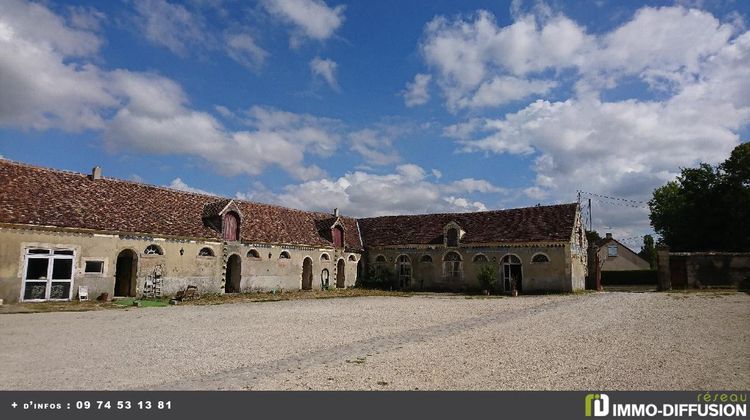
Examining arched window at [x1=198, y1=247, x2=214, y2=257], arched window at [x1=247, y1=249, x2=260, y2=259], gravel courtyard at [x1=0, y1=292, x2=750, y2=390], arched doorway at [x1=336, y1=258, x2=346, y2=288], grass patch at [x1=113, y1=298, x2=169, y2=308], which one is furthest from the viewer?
arched doorway at [x1=336, y1=258, x2=346, y2=288]

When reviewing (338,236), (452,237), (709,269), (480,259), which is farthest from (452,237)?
(709,269)

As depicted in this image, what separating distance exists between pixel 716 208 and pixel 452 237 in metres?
21.3

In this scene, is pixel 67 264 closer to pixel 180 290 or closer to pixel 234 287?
pixel 180 290

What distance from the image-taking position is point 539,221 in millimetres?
30484

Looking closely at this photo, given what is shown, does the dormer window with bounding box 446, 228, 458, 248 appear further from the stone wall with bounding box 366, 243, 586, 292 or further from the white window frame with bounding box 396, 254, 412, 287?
the white window frame with bounding box 396, 254, 412, 287

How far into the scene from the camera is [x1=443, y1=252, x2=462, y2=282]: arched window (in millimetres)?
31705

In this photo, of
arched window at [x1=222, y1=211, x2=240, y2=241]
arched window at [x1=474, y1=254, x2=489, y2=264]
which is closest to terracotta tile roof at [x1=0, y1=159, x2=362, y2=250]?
arched window at [x1=222, y1=211, x2=240, y2=241]

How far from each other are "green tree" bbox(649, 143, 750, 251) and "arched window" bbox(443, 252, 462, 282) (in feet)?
68.5

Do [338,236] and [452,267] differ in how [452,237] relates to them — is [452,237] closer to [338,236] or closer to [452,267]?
[452,267]

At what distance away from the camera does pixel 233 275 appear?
2672 centimetres

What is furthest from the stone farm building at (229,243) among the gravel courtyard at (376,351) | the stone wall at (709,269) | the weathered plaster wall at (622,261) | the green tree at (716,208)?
the weathered plaster wall at (622,261)
